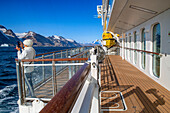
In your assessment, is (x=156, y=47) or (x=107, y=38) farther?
(x=107, y=38)

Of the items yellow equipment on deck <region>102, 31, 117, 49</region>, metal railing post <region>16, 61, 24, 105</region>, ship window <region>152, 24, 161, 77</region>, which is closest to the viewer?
metal railing post <region>16, 61, 24, 105</region>

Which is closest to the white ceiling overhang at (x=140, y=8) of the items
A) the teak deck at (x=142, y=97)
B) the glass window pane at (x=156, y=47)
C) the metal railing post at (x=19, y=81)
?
the glass window pane at (x=156, y=47)

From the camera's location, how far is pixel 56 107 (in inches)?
18.5

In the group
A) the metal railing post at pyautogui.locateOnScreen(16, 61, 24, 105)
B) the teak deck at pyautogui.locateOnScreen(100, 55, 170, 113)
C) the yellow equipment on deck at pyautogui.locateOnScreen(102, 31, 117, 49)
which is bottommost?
the teak deck at pyautogui.locateOnScreen(100, 55, 170, 113)

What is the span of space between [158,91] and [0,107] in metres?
6.57

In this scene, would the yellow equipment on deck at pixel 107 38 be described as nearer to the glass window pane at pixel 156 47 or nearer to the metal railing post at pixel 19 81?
the glass window pane at pixel 156 47

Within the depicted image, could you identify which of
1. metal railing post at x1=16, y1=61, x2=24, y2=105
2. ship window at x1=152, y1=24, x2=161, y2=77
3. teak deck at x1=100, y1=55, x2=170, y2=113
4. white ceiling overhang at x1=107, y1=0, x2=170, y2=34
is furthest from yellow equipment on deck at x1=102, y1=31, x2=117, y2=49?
metal railing post at x1=16, y1=61, x2=24, y2=105

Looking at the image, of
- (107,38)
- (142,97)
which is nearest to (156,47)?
(142,97)

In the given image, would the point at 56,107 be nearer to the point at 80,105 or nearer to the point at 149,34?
the point at 80,105

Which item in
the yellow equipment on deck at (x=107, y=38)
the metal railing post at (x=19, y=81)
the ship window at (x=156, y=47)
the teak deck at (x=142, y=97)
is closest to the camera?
the teak deck at (x=142, y=97)

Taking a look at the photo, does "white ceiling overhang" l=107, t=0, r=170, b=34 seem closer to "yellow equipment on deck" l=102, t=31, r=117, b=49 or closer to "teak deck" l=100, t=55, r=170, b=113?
"teak deck" l=100, t=55, r=170, b=113

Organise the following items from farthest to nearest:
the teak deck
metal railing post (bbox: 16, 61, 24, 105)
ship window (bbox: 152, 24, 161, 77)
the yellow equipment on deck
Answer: the yellow equipment on deck, ship window (bbox: 152, 24, 161, 77), metal railing post (bbox: 16, 61, 24, 105), the teak deck

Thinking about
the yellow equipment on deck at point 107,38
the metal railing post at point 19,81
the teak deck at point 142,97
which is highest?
the yellow equipment on deck at point 107,38

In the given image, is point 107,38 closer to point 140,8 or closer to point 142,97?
point 140,8
